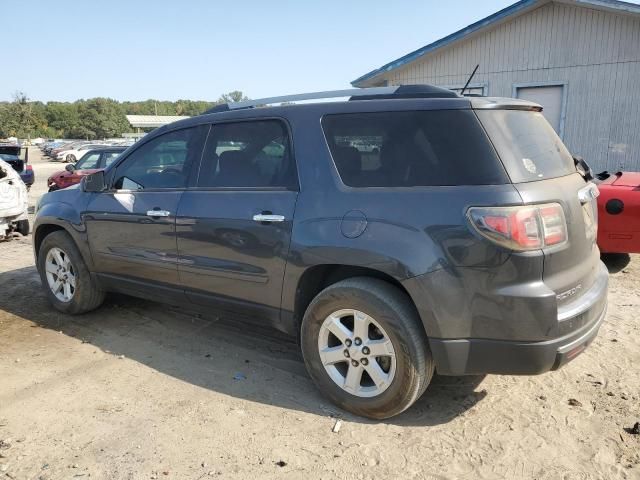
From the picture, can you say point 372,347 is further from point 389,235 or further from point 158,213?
point 158,213

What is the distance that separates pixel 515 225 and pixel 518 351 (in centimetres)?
65

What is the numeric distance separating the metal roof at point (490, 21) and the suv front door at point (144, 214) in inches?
419

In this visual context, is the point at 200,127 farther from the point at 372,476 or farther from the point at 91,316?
the point at 372,476

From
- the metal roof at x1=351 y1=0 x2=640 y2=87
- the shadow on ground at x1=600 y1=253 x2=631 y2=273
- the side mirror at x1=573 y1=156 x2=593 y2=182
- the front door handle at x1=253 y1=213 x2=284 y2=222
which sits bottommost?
the shadow on ground at x1=600 y1=253 x2=631 y2=273

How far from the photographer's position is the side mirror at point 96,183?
4.48 m

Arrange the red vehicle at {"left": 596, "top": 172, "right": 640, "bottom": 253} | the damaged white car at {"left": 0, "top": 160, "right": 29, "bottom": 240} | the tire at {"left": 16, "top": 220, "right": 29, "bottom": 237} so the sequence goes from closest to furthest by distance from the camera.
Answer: the red vehicle at {"left": 596, "top": 172, "right": 640, "bottom": 253}
the damaged white car at {"left": 0, "top": 160, "right": 29, "bottom": 240}
the tire at {"left": 16, "top": 220, "right": 29, "bottom": 237}

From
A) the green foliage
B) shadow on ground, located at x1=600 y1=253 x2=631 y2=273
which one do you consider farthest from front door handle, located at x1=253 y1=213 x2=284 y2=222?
the green foliage

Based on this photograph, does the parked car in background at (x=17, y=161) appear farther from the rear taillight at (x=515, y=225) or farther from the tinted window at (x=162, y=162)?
the rear taillight at (x=515, y=225)

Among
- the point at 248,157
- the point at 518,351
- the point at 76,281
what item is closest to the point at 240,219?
the point at 248,157

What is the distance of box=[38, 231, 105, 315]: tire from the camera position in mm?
4762

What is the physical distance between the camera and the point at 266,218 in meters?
3.33

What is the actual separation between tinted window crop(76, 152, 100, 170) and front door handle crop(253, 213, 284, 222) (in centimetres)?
1172

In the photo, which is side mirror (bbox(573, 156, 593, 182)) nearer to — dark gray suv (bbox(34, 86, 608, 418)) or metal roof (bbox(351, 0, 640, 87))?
dark gray suv (bbox(34, 86, 608, 418))

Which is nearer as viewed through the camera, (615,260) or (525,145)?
(525,145)
